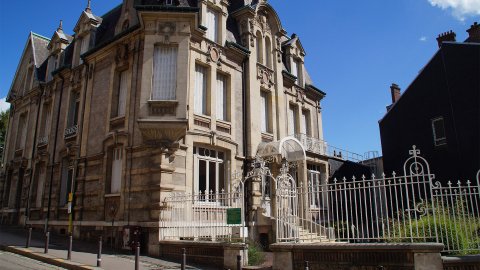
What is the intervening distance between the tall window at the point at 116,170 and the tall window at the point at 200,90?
3639mm

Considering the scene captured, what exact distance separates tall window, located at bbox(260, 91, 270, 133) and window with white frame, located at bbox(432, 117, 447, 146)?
9.79 metres

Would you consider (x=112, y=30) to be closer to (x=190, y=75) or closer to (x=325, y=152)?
(x=190, y=75)

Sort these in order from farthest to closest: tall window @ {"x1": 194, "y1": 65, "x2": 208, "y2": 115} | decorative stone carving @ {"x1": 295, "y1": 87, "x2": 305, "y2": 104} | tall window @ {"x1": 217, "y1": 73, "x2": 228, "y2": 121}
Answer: decorative stone carving @ {"x1": 295, "y1": 87, "x2": 305, "y2": 104}
tall window @ {"x1": 217, "y1": 73, "x2": 228, "y2": 121}
tall window @ {"x1": 194, "y1": 65, "x2": 208, "y2": 115}

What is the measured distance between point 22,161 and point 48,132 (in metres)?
3.06

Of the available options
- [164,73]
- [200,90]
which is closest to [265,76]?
[200,90]

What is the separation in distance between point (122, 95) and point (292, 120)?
9803 mm

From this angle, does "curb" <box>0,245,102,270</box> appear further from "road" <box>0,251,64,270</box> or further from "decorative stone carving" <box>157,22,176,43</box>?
"decorative stone carving" <box>157,22,176,43</box>

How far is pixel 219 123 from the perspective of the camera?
16234 millimetres

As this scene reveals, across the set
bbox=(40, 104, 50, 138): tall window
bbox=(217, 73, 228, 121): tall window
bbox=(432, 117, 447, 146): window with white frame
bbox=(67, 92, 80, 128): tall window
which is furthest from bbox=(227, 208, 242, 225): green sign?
bbox=(432, 117, 447, 146): window with white frame

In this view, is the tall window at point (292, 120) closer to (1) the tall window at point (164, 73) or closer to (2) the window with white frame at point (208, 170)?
(2) the window with white frame at point (208, 170)

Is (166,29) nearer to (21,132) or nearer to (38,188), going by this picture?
(38,188)

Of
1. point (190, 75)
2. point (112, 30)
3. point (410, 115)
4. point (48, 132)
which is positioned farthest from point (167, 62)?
point (410, 115)

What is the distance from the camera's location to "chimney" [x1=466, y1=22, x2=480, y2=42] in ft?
70.3

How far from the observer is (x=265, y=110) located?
1942 centimetres
